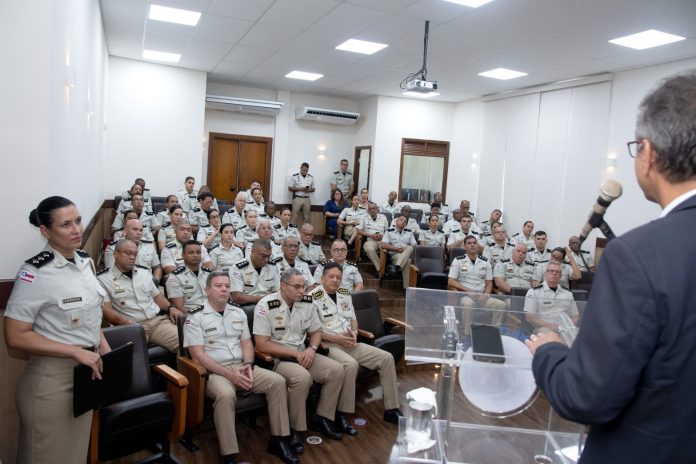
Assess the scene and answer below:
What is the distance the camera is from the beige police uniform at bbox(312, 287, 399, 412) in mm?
3592

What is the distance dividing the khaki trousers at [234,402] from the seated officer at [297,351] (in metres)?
0.14

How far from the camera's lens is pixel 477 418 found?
6.73ft

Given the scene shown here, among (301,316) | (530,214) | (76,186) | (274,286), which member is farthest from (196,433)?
(530,214)

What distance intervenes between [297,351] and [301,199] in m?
7.29

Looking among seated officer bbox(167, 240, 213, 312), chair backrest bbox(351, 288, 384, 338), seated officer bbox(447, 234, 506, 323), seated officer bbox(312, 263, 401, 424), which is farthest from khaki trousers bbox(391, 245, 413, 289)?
seated officer bbox(167, 240, 213, 312)

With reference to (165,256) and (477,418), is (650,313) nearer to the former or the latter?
(477,418)

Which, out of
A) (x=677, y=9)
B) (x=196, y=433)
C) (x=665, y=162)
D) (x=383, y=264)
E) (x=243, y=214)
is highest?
(x=677, y=9)

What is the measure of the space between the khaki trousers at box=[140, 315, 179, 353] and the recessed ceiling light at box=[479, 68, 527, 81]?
6.20m

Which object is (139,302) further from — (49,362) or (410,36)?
(410,36)

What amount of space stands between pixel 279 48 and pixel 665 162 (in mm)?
7079

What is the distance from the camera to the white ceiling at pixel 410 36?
5105 mm

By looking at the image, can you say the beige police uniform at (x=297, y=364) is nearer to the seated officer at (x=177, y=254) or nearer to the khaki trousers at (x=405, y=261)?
the seated officer at (x=177, y=254)

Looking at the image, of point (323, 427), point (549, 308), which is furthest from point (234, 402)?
point (549, 308)

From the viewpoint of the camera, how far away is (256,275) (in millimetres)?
4855
